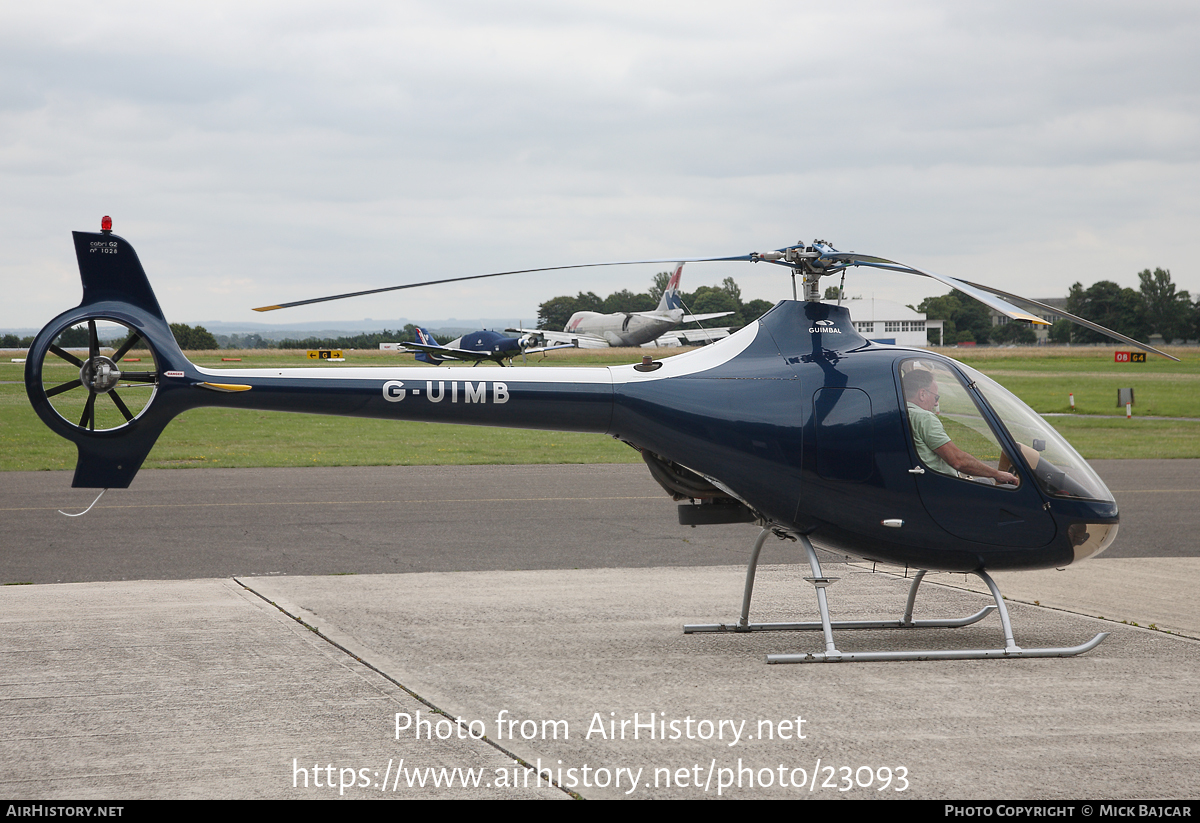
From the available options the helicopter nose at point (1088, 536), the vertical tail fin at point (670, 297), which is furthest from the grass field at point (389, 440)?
the vertical tail fin at point (670, 297)

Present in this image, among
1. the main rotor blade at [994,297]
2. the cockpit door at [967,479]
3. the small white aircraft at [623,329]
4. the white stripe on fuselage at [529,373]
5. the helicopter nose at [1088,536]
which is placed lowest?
the helicopter nose at [1088,536]

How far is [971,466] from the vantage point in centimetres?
678

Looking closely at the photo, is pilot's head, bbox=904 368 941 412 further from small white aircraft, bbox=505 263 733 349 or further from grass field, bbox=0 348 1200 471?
small white aircraft, bbox=505 263 733 349

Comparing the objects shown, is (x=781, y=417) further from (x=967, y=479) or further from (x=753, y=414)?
(x=967, y=479)

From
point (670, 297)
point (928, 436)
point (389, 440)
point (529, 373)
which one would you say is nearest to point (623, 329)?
point (670, 297)

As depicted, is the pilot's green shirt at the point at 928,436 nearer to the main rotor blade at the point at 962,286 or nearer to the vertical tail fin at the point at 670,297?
the main rotor blade at the point at 962,286

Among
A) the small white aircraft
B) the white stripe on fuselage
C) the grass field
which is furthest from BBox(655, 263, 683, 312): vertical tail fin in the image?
the white stripe on fuselage

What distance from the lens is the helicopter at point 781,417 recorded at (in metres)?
6.78

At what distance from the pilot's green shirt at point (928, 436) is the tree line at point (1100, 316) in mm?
107503

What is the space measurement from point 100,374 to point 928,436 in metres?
5.77

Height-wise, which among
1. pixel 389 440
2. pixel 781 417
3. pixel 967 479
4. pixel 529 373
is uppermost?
pixel 529 373

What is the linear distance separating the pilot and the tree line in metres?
107

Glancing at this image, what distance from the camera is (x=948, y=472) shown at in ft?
22.2
